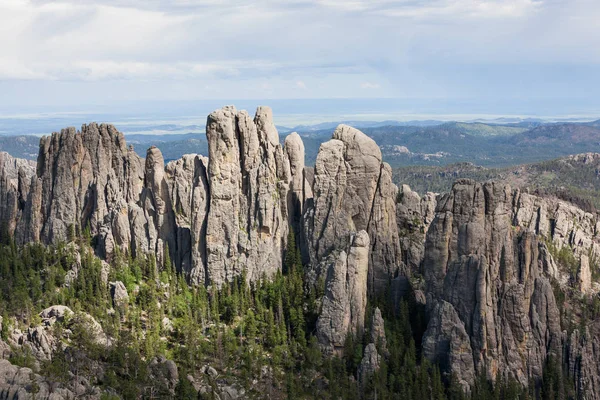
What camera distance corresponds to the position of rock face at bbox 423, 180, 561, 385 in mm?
Result: 72562

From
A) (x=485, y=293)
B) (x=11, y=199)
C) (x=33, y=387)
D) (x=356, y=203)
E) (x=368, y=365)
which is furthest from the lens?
(x=11, y=199)

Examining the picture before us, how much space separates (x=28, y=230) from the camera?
88.9 meters

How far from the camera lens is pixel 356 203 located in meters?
83.8

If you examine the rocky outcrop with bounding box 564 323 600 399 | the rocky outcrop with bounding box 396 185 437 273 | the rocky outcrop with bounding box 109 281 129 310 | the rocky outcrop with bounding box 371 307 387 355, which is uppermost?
the rocky outcrop with bounding box 396 185 437 273

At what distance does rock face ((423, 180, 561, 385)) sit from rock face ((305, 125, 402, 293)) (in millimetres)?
6194

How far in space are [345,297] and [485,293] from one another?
578 inches

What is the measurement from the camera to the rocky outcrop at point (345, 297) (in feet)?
247

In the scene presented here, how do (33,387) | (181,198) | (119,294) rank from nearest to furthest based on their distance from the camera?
(33,387) < (119,294) < (181,198)

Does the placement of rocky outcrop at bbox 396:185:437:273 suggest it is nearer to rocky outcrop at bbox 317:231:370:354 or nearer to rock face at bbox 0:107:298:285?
rocky outcrop at bbox 317:231:370:354

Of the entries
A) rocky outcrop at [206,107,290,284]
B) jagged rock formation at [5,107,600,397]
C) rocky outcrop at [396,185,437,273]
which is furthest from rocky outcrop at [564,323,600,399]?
rocky outcrop at [206,107,290,284]

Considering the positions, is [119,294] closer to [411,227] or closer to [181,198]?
[181,198]

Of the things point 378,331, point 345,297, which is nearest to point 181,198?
point 345,297

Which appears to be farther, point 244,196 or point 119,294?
point 244,196

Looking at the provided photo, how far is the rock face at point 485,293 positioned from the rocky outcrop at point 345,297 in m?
7.45
